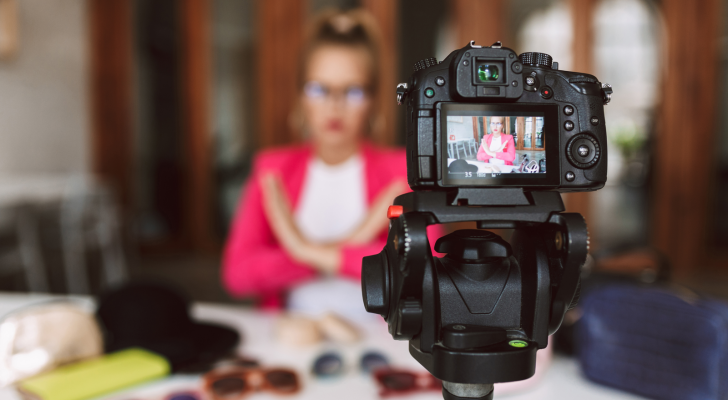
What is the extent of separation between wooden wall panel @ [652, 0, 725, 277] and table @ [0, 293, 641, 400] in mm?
3596

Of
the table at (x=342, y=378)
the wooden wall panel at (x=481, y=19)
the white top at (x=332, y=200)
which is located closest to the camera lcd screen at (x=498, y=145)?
the table at (x=342, y=378)

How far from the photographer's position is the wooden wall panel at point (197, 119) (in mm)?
4684

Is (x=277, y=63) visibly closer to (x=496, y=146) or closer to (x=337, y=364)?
(x=337, y=364)

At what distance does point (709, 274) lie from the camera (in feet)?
13.0

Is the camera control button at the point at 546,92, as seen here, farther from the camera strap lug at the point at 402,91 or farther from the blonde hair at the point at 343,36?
the blonde hair at the point at 343,36

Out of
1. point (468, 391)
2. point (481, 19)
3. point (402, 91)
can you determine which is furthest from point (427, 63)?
point (481, 19)

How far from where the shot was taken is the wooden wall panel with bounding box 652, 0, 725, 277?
3857mm

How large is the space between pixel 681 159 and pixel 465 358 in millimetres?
4181

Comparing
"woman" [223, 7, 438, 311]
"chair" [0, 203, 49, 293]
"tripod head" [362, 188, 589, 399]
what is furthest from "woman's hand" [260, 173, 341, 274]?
"chair" [0, 203, 49, 293]

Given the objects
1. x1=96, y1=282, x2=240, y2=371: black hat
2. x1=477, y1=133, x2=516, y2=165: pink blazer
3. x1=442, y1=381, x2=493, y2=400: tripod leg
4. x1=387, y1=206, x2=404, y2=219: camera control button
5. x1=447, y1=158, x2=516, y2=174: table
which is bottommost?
x1=96, y1=282, x2=240, y2=371: black hat

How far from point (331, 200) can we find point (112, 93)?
4.03 metres

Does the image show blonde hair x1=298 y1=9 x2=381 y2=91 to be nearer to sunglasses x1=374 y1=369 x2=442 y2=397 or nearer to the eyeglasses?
the eyeglasses

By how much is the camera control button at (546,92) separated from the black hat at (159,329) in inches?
29.1

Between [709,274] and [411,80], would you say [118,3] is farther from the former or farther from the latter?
[709,274]
